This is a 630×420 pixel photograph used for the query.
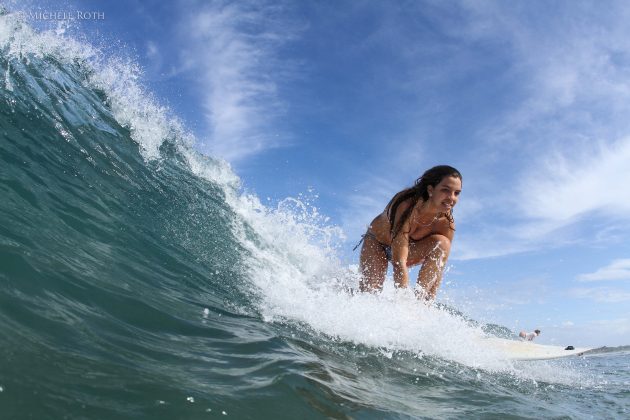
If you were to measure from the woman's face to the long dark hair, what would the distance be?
0.05 m

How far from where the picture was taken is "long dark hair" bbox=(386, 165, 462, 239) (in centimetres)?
532

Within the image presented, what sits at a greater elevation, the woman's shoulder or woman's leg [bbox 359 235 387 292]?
the woman's shoulder

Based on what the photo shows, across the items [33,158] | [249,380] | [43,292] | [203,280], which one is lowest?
[249,380]

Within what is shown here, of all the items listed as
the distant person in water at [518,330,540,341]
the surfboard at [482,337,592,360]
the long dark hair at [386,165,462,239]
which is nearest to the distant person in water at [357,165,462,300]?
the long dark hair at [386,165,462,239]

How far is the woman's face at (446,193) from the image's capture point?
523cm

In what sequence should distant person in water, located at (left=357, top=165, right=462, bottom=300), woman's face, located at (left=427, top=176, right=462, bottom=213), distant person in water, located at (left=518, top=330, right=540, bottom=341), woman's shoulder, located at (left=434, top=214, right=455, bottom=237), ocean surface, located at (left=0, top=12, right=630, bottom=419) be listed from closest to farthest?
1. ocean surface, located at (left=0, top=12, right=630, bottom=419)
2. woman's face, located at (left=427, top=176, right=462, bottom=213)
3. distant person in water, located at (left=357, top=165, right=462, bottom=300)
4. woman's shoulder, located at (left=434, top=214, right=455, bottom=237)
5. distant person in water, located at (left=518, top=330, right=540, bottom=341)

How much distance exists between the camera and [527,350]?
6383 mm

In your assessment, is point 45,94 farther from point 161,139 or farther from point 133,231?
point 133,231

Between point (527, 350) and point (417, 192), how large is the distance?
300cm

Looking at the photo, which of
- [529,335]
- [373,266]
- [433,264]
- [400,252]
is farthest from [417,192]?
[529,335]

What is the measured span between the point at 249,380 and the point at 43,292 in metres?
1.44

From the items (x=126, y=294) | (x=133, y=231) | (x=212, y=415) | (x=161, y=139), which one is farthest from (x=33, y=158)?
(x=161, y=139)

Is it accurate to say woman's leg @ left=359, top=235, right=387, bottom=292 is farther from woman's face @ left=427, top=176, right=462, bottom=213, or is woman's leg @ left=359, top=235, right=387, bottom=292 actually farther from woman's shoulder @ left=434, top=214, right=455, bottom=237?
woman's face @ left=427, top=176, right=462, bottom=213

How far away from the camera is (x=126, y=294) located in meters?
3.28
